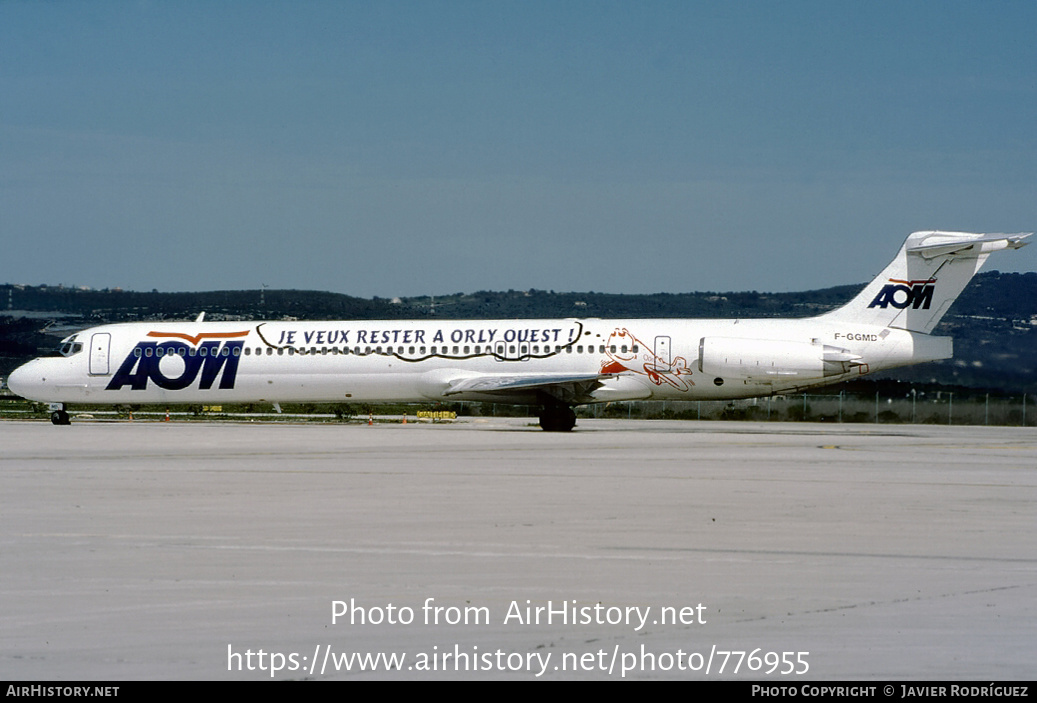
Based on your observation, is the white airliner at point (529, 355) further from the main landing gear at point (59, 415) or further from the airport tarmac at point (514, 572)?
the airport tarmac at point (514, 572)

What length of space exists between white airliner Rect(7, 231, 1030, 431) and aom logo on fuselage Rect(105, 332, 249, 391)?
33 mm

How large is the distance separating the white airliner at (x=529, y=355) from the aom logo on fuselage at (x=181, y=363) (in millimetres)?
33

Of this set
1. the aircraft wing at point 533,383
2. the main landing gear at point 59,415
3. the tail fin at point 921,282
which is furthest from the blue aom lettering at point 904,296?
the main landing gear at point 59,415

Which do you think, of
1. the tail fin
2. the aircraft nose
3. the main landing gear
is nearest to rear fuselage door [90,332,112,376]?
the main landing gear

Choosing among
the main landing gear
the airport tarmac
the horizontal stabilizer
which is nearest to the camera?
the airport tarmac

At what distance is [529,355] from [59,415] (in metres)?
16.1

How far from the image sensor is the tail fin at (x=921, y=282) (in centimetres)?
3369

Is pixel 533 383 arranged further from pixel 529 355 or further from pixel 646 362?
pixel 646 362

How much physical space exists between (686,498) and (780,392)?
20.6m

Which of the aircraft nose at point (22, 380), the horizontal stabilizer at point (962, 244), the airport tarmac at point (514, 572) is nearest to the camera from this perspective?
the airport tarmac at point (514, 572)

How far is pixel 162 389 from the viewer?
36781mm

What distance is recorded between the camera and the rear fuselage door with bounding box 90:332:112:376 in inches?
1451

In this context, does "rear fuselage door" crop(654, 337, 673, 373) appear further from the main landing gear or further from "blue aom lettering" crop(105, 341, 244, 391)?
the main landing gear
